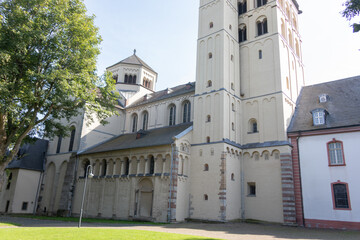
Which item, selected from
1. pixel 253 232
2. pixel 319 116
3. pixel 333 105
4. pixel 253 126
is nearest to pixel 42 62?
pixel 253 232

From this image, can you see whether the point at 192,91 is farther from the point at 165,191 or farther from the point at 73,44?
the point at 73,44

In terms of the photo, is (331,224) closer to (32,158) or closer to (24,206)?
(24,206)

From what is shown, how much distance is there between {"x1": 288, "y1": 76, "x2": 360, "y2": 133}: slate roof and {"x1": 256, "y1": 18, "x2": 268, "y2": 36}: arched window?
767cm

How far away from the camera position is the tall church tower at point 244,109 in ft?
80.9

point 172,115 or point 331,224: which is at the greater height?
point 172,115

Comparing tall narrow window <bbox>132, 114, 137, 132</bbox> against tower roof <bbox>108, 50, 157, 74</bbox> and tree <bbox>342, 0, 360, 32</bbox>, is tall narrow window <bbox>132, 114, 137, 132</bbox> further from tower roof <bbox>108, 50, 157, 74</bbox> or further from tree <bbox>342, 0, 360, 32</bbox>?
tree <bbox>342, 0, 360, 32</bbox>

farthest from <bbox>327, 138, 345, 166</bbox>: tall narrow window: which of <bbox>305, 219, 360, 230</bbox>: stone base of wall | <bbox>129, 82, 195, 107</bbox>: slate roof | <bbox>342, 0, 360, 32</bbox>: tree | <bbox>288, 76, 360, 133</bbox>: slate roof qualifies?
<bbox>129, 82, 195, 107</bbox>: slate roof

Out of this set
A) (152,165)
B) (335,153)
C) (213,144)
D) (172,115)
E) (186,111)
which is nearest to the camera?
(335,153)

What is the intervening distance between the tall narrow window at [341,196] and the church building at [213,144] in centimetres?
301

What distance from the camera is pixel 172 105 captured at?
3425 centimetres

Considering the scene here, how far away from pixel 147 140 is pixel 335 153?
1676 cm

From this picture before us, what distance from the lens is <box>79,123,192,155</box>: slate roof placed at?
2794 cm

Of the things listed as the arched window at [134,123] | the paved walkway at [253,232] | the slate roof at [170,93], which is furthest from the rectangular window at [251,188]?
the arched window at [134,123]

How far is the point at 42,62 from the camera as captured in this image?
19625 millimetres
